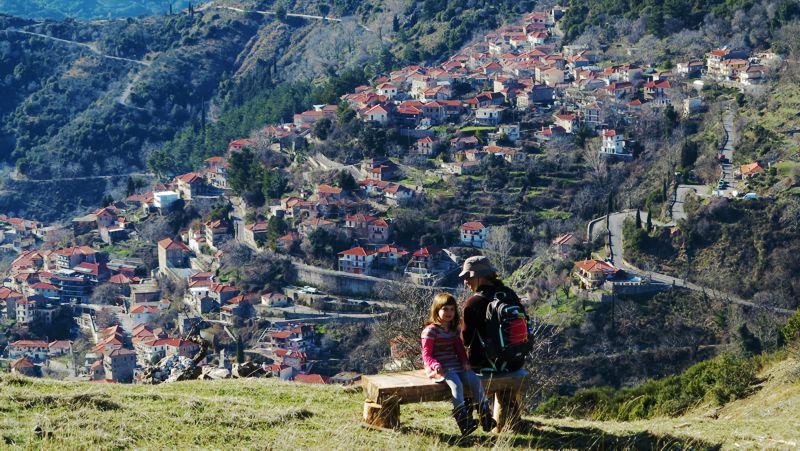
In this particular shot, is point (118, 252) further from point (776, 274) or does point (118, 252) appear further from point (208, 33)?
point (208, 33)

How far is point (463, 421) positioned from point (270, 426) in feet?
3.60

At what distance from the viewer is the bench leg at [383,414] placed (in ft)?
20.4

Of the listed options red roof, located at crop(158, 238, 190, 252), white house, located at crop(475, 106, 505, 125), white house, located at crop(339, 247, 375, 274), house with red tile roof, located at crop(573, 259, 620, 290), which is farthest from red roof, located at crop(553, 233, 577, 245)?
red roof, located at crop(158, 238, 190, 252)

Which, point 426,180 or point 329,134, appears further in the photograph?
point 329,134

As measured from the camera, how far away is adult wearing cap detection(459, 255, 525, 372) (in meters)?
6.37

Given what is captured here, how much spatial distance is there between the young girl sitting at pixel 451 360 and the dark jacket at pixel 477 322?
0.21 feet

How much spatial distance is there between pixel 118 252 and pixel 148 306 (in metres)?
6.87

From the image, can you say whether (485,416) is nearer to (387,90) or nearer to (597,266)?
(597,266)

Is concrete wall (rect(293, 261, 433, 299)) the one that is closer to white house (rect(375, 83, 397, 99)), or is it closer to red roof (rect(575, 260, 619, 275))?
red roof (rect(575, 260, 619, 275))

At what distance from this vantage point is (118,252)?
148 feet

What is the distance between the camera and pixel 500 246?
36125 millimetres

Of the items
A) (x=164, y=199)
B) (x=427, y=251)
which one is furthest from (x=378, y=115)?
(x=427, y=251)

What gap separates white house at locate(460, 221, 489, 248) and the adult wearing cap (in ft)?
103

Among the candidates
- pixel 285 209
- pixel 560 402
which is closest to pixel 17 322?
pixel 285 209
